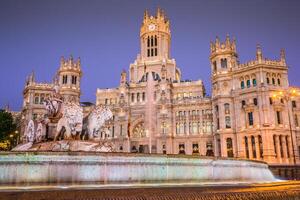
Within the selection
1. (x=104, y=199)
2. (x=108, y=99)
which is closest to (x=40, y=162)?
(x=104, y=199)

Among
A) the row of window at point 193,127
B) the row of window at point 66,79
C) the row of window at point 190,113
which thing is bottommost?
the row of window at point 193,127

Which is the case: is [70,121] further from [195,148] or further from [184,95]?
[184,95]

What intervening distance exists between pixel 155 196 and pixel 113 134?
6842 centimetres

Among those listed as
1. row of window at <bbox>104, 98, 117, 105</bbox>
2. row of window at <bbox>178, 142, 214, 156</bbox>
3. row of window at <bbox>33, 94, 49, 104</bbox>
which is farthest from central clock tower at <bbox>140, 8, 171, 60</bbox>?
row of window at <bbox>33, 94, 49, 104</bbox>

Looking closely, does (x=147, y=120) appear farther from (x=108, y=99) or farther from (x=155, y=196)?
(x=155, y=196)

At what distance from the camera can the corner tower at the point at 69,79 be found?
82.4 m

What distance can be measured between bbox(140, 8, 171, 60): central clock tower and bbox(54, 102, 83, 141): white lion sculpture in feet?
248

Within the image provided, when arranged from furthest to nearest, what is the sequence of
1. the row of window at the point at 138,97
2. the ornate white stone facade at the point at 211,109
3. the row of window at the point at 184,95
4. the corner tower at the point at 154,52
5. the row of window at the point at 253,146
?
1. the corner tower at the point at 154,52
2. the row of window at the point at 184,95
3. the row of window at the point at 138,97
4. the ornate white stone facade at the point at 211,109
5. the row of window at the point at 253,146

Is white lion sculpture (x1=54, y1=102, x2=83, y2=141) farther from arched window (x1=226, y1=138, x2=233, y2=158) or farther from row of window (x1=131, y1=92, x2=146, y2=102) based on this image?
row of window (x1=131, y1=92, x2=146, y2=102)

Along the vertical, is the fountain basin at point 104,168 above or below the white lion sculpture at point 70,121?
below

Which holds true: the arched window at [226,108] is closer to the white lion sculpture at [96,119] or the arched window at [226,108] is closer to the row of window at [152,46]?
the row of window at [152,46]

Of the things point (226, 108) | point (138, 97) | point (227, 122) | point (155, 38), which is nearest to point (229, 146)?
point (227, 122)

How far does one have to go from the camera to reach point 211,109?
73312 millimetres

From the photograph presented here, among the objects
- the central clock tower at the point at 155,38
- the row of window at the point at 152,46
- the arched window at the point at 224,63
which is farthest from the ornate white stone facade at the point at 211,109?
the row of window at the point at 152,46
